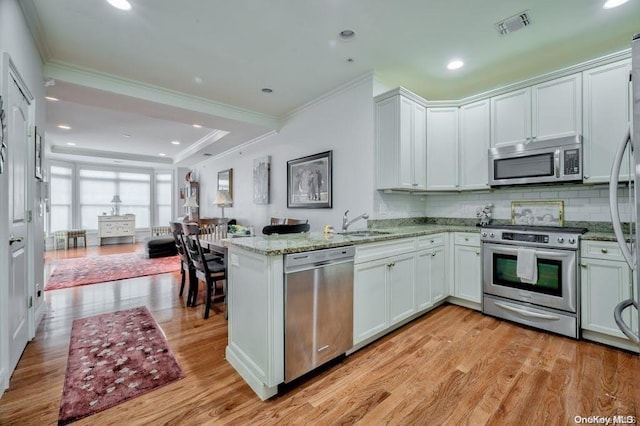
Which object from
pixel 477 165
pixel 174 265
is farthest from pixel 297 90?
pixel 174 265

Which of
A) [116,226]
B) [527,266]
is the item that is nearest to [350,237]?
[527,266]

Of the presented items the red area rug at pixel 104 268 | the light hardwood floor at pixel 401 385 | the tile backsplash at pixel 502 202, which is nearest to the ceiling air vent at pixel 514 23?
the tile backsplash at pixel 502 202

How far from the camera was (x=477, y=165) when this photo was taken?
11.6ft

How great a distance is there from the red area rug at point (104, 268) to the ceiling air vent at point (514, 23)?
19.1 ft

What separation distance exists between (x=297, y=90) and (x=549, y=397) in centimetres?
394

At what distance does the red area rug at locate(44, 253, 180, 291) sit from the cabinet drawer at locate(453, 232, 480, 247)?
481 cm

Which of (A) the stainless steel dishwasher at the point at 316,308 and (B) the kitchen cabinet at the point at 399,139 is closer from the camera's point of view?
(A) the stainless steel dishwasher at the point at 316,308

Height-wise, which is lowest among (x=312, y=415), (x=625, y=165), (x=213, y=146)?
(x=312, y=415)

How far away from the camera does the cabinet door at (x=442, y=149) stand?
12.0 ft

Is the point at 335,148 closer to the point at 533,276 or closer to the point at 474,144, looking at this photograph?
the point at 474,144

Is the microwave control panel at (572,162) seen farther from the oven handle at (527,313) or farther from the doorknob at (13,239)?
the doorknob at (13,239)

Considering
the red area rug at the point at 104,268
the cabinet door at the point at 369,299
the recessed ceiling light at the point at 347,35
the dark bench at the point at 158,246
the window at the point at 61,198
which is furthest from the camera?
the window at the point at 61,198

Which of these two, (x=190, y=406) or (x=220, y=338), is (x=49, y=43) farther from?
(x=190, y=406)

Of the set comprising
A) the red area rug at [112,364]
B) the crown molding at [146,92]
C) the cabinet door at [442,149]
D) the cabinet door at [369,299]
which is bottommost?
the red area rug at [112,364]
